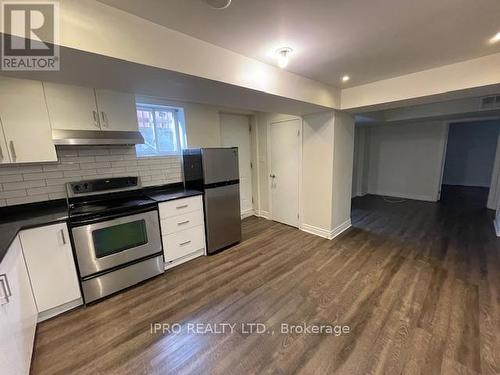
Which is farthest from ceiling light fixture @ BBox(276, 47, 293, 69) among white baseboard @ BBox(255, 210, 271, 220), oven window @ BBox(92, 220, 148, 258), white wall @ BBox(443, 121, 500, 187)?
white wall @ BBox(443, 121, 500, 187)

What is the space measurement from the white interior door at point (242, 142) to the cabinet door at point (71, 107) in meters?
2.06

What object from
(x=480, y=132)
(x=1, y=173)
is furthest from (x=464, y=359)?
(x=480, y=132)

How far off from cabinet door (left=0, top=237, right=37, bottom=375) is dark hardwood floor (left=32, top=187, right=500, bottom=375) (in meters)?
0.26

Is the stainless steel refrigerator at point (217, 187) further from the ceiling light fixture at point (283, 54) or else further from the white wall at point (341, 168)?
the white wall at point (341, 168)

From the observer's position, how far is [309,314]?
6.28 feet

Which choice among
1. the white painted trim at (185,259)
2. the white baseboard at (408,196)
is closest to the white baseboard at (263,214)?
the white painted trim at (185,259)

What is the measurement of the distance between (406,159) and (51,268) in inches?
287

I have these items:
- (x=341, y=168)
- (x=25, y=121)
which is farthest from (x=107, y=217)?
(x=341, y=168)

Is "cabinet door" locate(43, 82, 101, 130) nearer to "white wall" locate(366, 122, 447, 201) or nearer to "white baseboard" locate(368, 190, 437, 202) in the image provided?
"white wall" locate(366, 122, 447, 201)

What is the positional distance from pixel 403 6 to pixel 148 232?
2.90 metres

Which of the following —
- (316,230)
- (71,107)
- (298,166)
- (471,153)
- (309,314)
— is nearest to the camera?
(309,314)

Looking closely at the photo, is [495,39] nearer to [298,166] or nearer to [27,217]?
[298,166]

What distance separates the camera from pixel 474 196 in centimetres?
573

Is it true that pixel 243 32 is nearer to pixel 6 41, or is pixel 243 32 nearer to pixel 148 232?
pixel 6 41
